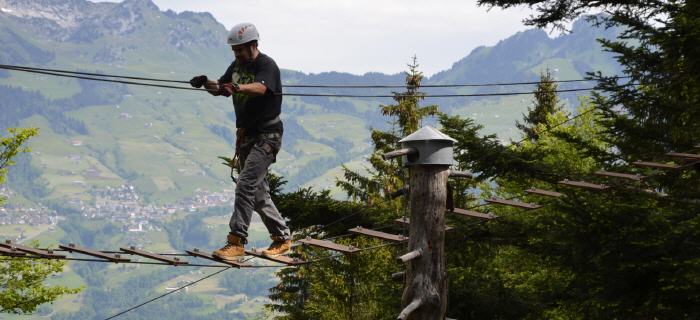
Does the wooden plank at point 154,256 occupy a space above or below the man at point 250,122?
below

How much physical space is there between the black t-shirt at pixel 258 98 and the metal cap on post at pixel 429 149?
1431 mm

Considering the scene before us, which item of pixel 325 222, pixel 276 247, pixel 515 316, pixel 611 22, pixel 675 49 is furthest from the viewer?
pixel 325 222

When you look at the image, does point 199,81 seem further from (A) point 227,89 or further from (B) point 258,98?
(B) point 258,98

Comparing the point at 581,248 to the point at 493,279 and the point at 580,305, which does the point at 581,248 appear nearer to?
the point at 580,305

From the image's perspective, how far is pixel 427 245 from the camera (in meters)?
7.91

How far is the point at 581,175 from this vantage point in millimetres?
14719

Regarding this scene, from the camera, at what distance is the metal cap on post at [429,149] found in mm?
7941

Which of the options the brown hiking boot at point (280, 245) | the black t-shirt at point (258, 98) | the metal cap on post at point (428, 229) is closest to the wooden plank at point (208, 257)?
the brown hiking boot at point (280, 245)

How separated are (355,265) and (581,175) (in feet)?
49.0

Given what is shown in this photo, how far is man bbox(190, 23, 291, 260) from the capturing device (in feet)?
27.6

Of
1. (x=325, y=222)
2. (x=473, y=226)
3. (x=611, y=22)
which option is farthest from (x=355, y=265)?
(x=611, y=22)

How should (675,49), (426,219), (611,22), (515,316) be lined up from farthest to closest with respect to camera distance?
(515,316)
(611,22)
(675,49)
(426,219)

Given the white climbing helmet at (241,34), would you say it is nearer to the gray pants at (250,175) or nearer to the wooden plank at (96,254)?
the gray pants at (250,175)

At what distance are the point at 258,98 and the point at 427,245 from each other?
222 cm
